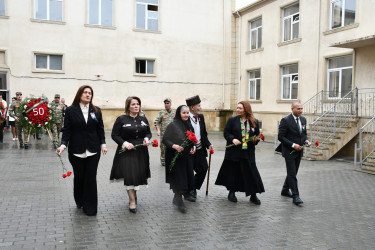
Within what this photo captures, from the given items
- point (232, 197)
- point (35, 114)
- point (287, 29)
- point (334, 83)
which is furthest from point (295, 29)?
point (232, 197)

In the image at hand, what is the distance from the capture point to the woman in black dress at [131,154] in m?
5.85

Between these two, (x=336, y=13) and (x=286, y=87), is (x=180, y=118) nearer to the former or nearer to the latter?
(x=336, y=13)

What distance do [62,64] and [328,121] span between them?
567 inches

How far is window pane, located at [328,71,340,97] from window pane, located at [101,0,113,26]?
12660mm

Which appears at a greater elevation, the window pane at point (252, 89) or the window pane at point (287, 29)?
the window pane at point (287, 29)

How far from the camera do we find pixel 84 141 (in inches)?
221

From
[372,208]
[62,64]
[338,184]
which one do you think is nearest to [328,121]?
[338,184]

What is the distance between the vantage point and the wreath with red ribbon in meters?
13.4

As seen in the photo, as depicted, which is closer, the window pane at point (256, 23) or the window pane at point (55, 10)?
the window pane at point (55, 10)

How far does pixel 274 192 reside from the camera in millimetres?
7523

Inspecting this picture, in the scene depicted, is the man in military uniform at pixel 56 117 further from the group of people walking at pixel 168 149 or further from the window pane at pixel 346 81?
the window pane at pixel 346 81

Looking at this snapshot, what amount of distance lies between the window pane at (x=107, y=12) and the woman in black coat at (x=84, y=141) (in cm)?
1751

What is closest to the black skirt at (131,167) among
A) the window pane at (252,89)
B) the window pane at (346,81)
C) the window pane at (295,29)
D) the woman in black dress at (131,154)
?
the woman in black dress at (131,154)

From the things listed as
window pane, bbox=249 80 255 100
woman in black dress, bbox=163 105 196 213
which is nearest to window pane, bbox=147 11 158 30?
window pane, bbox=249 80 255 100
